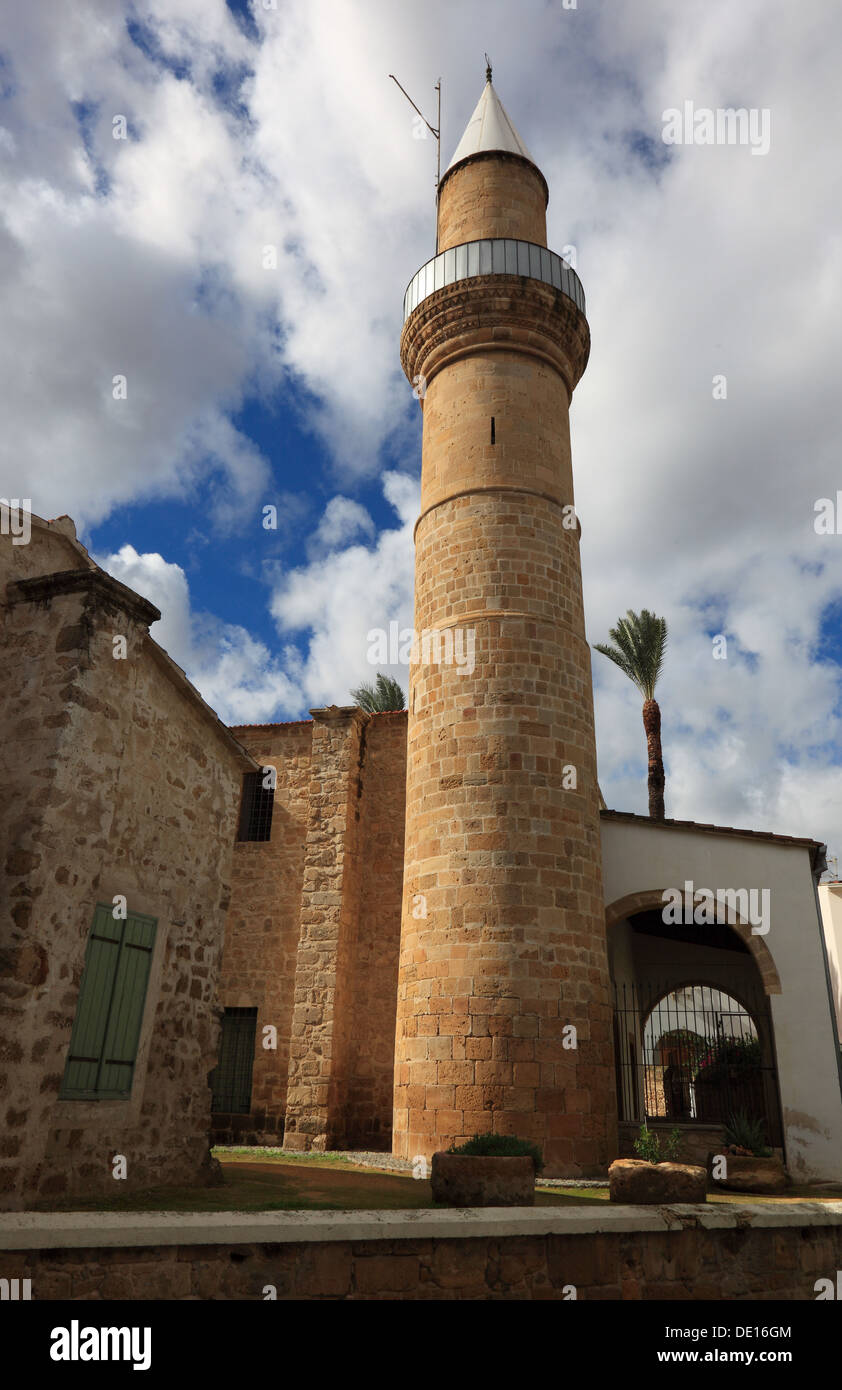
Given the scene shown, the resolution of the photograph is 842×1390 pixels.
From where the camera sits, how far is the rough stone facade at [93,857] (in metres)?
6.40

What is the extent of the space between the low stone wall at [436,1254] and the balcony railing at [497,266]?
1271cm

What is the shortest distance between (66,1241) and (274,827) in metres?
12.0

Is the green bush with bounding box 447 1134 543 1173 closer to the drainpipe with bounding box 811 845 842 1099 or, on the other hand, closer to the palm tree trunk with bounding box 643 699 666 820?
the drainpipe with bounding box 811 845 842 1099

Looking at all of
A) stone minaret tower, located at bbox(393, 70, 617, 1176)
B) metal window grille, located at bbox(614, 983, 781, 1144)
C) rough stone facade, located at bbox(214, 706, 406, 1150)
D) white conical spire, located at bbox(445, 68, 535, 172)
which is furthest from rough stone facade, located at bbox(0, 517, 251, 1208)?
white conical spire, located at bbox(445, 68, 535, 172)

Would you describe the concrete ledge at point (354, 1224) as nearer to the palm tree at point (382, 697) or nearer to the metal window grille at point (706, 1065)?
the metal window grille at point (706, 1065)

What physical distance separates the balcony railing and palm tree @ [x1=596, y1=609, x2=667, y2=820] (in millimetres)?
10654

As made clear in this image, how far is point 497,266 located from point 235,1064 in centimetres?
1369

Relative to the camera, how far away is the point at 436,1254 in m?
5.79

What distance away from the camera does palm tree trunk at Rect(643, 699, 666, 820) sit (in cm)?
2173

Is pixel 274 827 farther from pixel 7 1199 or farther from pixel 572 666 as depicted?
pixel 7 1199

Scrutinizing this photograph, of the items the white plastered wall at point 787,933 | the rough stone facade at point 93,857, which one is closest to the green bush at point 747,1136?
the white plastered wall at point 787,933

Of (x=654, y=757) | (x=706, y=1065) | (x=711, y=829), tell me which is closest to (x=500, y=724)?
(x=711, y=829)

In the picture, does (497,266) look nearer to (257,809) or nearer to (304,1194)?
(257,809)
